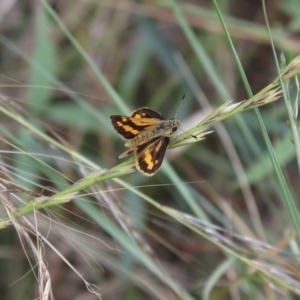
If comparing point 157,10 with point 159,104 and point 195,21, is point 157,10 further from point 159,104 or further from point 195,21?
point 159,104

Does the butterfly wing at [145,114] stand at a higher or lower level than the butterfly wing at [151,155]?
higher

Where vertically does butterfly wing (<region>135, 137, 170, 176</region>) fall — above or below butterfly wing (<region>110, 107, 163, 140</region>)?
below

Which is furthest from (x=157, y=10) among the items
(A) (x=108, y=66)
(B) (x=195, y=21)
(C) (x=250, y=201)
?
(C) (x=250, y=201)

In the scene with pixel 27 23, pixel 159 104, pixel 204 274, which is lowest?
pixel 204 274

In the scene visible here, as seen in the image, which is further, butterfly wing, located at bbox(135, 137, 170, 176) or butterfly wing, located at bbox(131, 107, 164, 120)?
butterfly wing, located at bbox(131, 107, 164, 120)

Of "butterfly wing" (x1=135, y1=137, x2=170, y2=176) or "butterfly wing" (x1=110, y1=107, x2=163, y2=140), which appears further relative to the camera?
"butterfly wing" (x1=110, y1=107, x2=163, y2=140)
